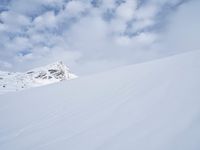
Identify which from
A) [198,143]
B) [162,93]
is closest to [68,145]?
[198,143]

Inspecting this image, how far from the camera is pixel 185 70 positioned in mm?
2387

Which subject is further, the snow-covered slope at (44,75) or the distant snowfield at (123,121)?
the snow-covered slope at (44,75)

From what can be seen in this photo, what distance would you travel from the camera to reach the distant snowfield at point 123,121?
4.00 ft

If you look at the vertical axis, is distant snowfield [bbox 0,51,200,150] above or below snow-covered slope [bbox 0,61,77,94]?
below

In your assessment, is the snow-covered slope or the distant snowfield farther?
the snow-covered slope

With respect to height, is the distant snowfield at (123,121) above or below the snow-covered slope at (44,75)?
below

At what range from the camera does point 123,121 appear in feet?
5.40

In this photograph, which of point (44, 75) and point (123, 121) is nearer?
point (123, 121)

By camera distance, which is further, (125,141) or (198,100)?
(198,100)

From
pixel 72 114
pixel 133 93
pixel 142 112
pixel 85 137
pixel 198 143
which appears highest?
pixel 133 93

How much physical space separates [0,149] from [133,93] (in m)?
1.65

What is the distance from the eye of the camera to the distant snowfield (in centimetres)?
122

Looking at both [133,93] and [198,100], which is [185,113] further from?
[133,93]

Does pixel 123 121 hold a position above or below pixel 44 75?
below
